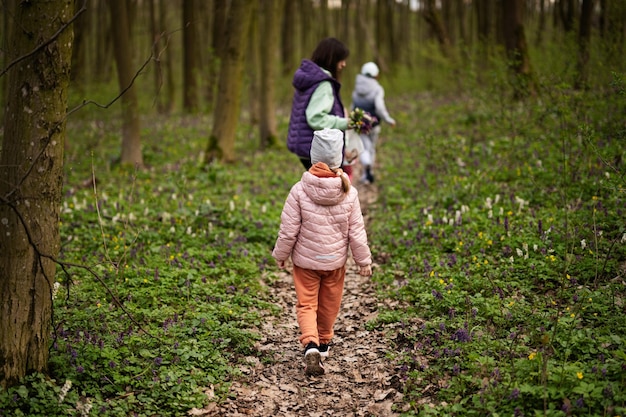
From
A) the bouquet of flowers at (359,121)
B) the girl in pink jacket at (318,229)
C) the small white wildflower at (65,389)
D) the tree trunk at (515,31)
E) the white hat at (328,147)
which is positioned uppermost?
the tree trunk at (515,31)

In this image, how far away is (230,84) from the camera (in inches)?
456

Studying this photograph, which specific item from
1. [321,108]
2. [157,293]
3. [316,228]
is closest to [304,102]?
[321,108]

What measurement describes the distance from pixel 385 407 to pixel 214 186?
6793mm

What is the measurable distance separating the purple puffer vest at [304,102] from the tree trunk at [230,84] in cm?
534

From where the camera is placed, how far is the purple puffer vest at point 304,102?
630cm

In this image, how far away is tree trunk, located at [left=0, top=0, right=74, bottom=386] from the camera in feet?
12.7

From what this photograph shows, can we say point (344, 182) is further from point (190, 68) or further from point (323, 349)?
point (190, 68)

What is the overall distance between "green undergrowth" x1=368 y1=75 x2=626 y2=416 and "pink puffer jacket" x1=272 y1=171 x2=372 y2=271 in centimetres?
104

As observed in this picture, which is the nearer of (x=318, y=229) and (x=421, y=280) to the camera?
(x=318, y=229)

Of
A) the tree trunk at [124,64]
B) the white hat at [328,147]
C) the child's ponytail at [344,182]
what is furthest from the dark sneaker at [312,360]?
the tree trunk at [124,64]

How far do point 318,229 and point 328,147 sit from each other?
2.29 feet

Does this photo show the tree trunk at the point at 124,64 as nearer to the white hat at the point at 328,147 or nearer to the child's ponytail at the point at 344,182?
the white hat at the point at 328,147

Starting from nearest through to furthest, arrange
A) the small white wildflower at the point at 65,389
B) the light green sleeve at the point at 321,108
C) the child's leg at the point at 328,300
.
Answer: the small white wildflower at the point at 65,389 → the child's leg at the point at 328,300 → the light green sleeve at the point at 321,108

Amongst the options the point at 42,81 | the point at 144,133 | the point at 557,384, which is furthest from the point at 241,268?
the point at 144,133
